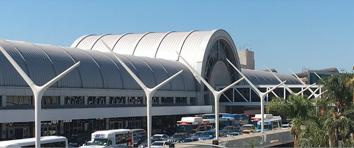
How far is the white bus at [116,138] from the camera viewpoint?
5523 centimetres

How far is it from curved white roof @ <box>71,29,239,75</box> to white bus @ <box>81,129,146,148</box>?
Result: 5239 cm

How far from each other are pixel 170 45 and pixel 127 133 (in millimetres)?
67739

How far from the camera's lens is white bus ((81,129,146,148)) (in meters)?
55.2

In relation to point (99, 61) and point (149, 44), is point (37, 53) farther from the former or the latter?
point (149, 44)

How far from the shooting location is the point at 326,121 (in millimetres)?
39969

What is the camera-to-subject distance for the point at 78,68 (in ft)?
270

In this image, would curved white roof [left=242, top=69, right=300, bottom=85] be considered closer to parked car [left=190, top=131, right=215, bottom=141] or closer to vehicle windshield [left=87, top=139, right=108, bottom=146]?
parked car [left=190, top=131, right=215, bottom=141]

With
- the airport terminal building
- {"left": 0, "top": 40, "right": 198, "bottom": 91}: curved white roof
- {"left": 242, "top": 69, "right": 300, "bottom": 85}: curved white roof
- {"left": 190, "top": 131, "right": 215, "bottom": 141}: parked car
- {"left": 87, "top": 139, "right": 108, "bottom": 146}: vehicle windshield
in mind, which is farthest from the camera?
{"left": 242, "top": 69, "right": 300, "bottom": 85}: curved white roof

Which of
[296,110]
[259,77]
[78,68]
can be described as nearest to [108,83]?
[78,68]

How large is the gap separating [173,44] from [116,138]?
231 ft

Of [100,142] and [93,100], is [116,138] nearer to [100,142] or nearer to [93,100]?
[100,142]

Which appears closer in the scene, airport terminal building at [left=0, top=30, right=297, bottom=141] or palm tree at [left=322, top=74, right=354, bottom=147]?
palm tree at [left=322, top=74, right=354, bottom=147]

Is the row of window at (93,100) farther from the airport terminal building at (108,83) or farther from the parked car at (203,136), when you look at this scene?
the parked car at (203,136)

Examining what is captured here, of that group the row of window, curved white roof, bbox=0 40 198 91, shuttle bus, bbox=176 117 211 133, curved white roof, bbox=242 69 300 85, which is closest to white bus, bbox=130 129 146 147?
the row of window
